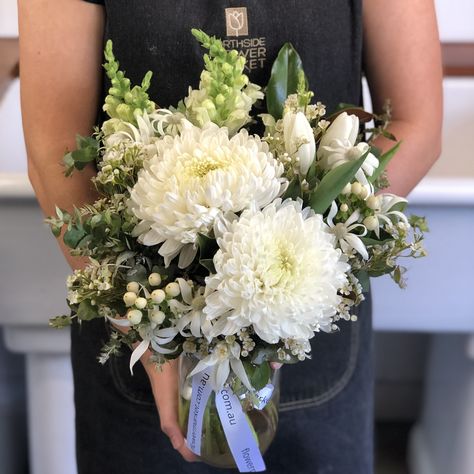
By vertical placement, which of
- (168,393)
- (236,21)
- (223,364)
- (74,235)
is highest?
(236,21)

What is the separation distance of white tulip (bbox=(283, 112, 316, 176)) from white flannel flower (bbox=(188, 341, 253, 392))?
13 centimetres

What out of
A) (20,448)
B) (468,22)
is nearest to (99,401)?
(20,448)

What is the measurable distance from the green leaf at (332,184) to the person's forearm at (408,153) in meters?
0.26

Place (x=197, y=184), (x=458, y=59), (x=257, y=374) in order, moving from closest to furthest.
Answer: (x=197, y=184)
(x=257, y=374)
(x=458, y=59)

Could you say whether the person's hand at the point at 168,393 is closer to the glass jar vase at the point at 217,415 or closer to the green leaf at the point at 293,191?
the glass jar vase at the point at 217,415

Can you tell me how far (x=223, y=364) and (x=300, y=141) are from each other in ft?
0.57

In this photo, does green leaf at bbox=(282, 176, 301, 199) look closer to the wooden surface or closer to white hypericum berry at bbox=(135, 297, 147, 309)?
white hypericum berry at bbox=(135, 297, 147, 309)

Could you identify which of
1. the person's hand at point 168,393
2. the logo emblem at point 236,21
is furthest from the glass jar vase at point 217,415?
the logo emblem at point 236,21

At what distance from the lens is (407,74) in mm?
730

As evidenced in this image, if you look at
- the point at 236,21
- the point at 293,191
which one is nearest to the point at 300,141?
the point at 293,191

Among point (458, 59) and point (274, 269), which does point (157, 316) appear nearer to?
point (274, 269)

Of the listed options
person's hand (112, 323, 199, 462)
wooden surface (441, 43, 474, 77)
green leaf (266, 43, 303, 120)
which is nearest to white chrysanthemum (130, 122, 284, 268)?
green leaf (266, 43, 303, 120)

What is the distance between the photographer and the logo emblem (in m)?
0.68

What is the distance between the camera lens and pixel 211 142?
45 cm
